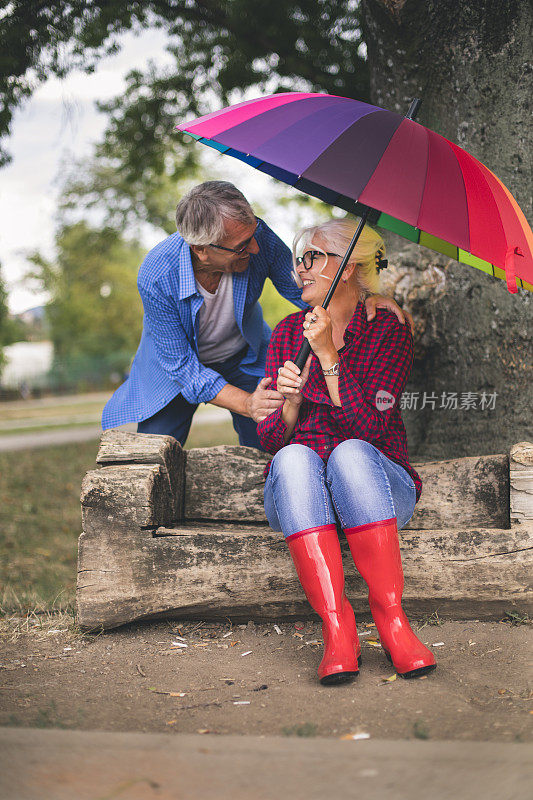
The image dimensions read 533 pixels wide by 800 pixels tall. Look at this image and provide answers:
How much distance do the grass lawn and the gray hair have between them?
188 centimetres

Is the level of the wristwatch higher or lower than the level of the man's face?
lower

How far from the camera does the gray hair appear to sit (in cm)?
323

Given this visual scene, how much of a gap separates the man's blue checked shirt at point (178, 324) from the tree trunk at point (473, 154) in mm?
816

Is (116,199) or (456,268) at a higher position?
(116,199)

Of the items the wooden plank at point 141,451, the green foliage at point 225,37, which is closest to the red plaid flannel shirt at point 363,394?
the wooden plank at point 141,451

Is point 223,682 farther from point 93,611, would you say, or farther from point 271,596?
point 93,611

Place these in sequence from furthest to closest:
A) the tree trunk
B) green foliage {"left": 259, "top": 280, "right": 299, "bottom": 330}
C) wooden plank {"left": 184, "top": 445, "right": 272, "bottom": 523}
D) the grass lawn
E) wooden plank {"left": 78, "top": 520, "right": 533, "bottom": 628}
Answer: green foliage {"left": 259, "top": 280, "right": 299, "bottom": 330} → the grass lawn → the tree trunk → wooden plank {"left": 184, "top": 445, "right": 272, "bottom": 523} → wooden plank {"left": 78, "top": 520, "right": 533, "bottom": 628}

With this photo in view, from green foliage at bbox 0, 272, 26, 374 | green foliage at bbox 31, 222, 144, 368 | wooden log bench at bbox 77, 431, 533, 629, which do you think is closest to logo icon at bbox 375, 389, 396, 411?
wooden log bench at bbox 77, 431, 533, 629

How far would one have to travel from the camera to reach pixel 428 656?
2.49 m

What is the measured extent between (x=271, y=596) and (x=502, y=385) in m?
1.79

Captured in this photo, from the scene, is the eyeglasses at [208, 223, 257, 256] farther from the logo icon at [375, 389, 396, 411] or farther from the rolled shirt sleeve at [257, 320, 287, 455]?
the logo icon at [375, 389, 396, 411]

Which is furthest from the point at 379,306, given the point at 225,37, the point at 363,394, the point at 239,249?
the point at 225,37

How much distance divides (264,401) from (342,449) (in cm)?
54

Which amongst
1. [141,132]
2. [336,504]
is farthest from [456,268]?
[141,132]
